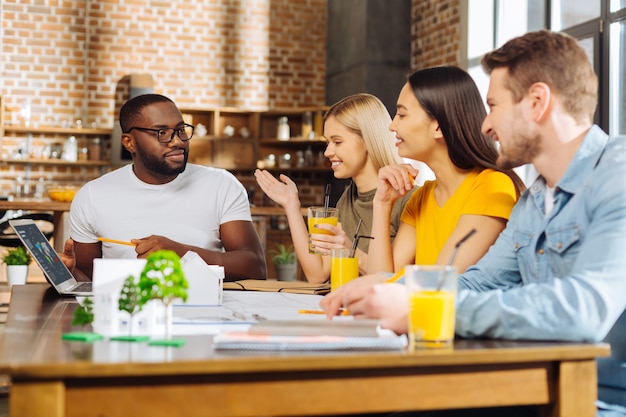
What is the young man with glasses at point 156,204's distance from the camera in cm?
304

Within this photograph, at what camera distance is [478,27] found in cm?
761

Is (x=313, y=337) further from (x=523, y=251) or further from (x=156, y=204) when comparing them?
(x=156, y=204)

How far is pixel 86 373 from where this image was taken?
1093 mm

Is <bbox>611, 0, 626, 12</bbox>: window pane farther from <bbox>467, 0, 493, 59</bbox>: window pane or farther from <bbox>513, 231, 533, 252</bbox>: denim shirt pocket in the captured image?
<bbox>513, 231, 533, 252</bbox>: denim shirt pocket

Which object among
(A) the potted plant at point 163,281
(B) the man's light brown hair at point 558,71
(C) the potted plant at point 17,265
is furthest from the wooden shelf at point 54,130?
(A) the potted plant at point 163,281

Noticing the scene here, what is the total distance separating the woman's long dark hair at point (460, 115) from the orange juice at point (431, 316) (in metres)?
0.94

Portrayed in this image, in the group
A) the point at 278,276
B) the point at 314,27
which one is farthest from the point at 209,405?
the point at 314,27

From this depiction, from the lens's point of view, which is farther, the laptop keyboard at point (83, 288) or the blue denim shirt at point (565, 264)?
the laptop keyboard at point (83, 288)

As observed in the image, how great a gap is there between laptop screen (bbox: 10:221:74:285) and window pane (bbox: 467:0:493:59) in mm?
5898

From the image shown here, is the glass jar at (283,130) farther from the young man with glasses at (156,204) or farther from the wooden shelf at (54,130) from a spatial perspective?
the young man with glasses at (156,204)

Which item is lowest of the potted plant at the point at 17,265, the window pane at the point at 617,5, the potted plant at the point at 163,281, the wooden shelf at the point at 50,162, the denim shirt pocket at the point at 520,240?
the potted plant at the point at 17,265

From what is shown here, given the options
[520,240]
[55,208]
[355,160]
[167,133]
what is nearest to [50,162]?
[55,208]

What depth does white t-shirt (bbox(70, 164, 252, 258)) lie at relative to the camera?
3037 mm

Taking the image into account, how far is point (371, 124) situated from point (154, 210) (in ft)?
2.85
